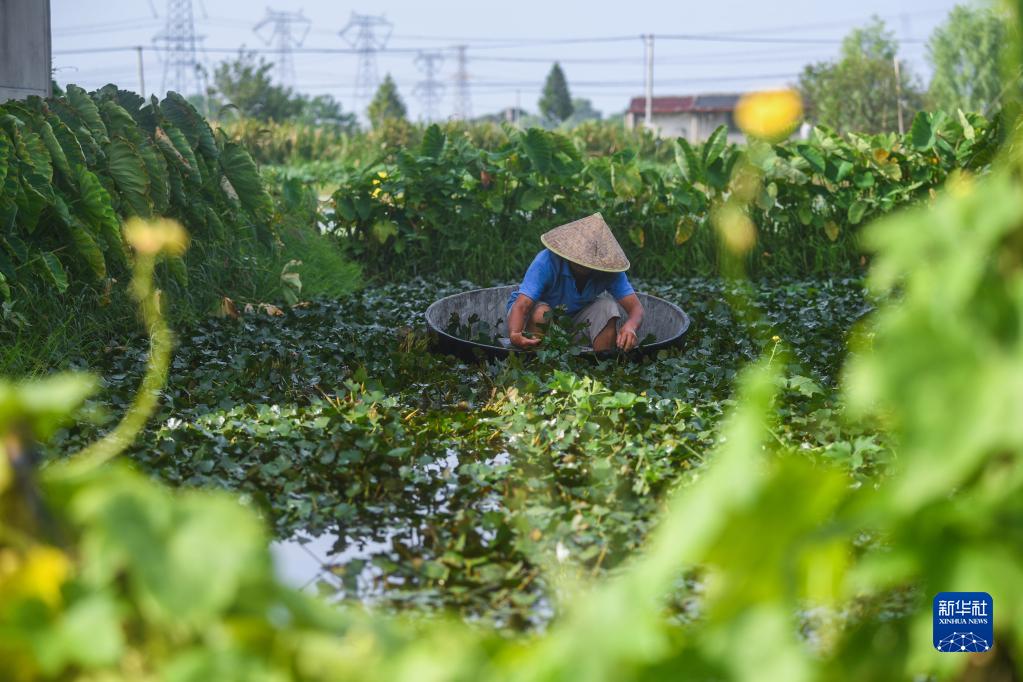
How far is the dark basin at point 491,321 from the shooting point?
4.93 m

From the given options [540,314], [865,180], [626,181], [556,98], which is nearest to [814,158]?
[865,180]

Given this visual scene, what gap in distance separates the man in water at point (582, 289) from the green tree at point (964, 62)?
5811 centimetres

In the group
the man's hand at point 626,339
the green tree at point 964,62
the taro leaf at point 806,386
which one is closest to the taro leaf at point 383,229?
the man's hand at point 626,339

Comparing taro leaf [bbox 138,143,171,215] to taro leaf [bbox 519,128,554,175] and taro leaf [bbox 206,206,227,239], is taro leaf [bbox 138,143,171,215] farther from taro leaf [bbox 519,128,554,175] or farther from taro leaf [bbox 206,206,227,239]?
taro leaf [bbox 519,128,554,175]

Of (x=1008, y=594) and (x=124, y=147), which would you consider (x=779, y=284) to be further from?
(x=1008, y=594)

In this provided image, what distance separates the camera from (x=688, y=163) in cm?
842

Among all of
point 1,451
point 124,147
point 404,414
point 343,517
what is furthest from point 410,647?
point 124,147

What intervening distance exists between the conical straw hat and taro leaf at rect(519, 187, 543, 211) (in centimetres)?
307

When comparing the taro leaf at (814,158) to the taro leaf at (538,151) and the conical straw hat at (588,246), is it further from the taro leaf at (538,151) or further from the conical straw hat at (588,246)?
the conical straw hat at (588,246)

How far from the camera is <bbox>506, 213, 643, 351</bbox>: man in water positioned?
17.0 ft

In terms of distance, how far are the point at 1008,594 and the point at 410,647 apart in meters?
0.55

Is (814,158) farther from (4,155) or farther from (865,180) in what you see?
(4,155)

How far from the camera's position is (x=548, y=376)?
14.7 feet

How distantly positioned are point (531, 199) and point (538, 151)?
45cm
